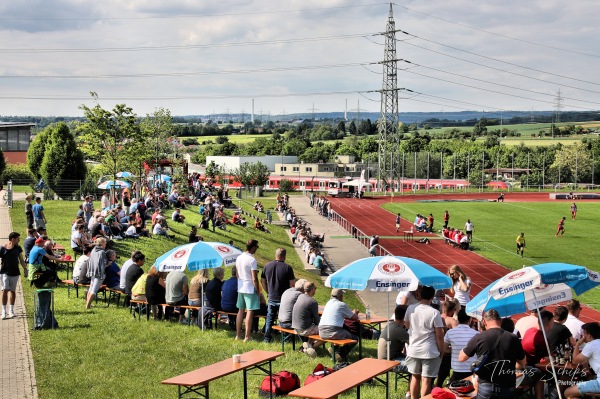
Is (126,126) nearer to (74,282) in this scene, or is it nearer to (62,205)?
(62,205)

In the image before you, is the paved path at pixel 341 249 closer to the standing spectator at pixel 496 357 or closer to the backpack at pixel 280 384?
the backpack at pixel 280 384

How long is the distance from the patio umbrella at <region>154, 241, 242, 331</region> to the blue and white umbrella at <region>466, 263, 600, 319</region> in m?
5.19

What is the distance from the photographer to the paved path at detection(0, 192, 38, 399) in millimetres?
11530

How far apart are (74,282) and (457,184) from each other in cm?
11127

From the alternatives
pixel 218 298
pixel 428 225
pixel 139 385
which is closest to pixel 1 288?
pixel 218 298

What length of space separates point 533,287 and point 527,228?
51759mm

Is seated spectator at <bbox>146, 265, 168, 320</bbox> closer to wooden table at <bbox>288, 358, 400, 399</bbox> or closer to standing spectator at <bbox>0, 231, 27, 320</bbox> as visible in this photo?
standing spectator at <bbox>0, 231, 27, 320</bbox>

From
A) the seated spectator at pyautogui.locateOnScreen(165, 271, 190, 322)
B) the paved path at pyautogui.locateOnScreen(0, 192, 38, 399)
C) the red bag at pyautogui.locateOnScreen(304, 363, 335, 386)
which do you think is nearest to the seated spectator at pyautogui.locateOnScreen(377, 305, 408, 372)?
the red bag at pyautogui.locateOnScreen(304, 363, 335, 386)

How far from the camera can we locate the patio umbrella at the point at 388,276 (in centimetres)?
1255

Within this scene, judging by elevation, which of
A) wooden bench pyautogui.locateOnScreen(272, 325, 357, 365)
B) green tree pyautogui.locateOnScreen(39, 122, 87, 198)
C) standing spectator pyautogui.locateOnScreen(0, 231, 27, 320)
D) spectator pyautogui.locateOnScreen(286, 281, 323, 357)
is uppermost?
green tree pyautogui.locateOnScreen(39, 122, 87, 198)

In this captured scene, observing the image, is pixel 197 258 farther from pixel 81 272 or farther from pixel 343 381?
pixel 343 381

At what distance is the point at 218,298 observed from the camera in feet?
51.9

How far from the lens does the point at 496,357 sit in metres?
9.05

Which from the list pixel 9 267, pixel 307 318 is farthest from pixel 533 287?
pixel 9 267
